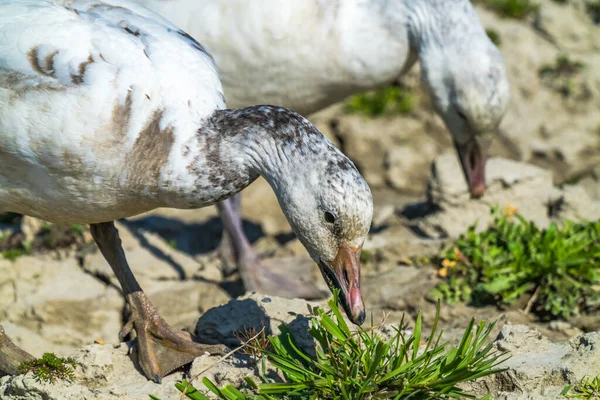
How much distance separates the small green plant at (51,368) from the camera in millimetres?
4188

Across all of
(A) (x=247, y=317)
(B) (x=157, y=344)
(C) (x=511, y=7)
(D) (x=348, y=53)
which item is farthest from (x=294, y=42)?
(C) (x=511, y=7)

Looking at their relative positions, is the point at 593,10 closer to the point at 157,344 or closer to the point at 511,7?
the point at 511,7

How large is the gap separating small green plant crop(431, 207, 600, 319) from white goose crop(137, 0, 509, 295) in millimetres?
1101

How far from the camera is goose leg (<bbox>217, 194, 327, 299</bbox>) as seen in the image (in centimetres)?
658

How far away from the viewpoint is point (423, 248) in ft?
21.0

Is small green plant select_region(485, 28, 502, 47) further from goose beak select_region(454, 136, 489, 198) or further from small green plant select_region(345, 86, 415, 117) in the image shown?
goose beak select_region(454, 136, 489, 198)

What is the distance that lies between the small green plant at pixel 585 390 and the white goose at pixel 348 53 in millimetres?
2987

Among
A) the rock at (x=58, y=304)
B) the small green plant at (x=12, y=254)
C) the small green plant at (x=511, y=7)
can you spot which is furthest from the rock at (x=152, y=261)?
the small green plant at (x=511, y=7)

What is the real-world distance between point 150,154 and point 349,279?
42.3 inches

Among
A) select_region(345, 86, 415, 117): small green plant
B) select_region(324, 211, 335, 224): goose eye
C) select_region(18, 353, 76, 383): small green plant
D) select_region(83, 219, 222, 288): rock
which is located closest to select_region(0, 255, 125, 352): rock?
select_region(83, 219, 222, 288): rock

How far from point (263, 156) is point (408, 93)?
5397mm

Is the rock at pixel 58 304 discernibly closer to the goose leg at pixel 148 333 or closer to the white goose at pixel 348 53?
the goose leg at pixel 148 333

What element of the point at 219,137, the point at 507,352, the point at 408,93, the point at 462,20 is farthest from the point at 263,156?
the point at 408,93

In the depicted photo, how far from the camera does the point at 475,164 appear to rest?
6.86 meters
